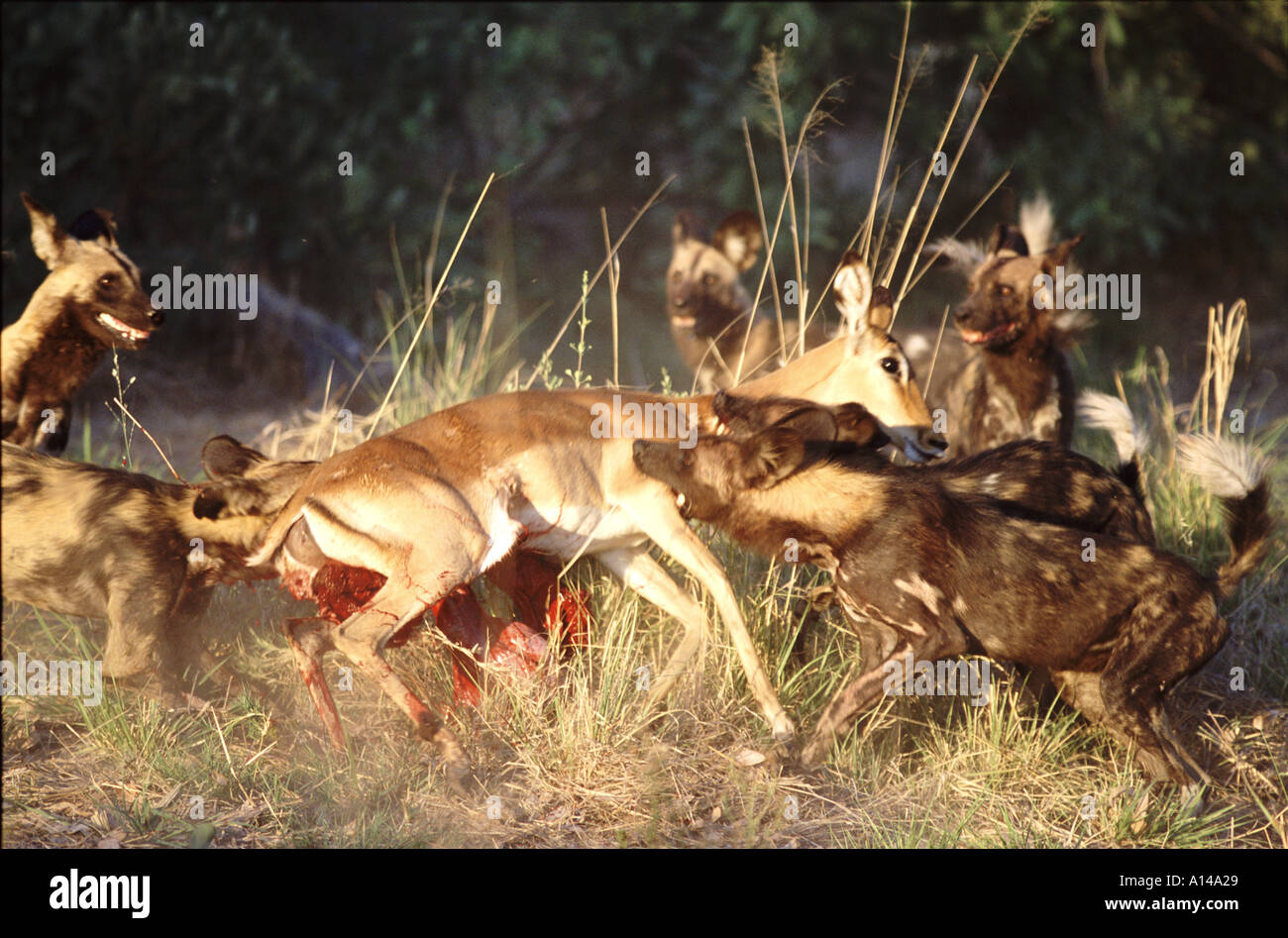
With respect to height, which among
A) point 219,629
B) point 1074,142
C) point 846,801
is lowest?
point 846,801

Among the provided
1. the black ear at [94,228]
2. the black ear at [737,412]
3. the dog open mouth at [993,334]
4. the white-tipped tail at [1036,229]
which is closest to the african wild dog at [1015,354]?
the dog open mouth at [993,334]

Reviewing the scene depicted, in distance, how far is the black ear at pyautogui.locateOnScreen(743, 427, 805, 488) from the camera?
4.20 m

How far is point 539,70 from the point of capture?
10.3 m

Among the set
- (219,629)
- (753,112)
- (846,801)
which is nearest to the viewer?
(846,801)

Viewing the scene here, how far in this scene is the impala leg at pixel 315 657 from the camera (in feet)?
13.5

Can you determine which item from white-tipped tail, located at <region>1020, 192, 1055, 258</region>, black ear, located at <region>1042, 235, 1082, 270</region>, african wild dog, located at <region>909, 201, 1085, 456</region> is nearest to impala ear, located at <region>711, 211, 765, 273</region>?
white-tipped tail, located at <region>1020, 192, 1055, 258</region>

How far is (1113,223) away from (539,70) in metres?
4.82

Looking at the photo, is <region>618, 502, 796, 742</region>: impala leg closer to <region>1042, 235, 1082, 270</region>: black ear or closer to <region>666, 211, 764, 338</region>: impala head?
<region>1042, 235, 1082, 270</region>: black ear

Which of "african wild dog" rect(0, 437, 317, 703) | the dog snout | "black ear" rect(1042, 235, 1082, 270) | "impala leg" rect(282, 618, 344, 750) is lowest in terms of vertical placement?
"impala leg" rect(282, 618, 344, 750)

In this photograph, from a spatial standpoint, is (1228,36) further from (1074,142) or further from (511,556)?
(511,556)

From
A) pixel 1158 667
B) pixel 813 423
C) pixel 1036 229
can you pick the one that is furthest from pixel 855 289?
pixel 1036 229

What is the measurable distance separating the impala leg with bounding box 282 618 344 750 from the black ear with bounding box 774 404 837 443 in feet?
5.63

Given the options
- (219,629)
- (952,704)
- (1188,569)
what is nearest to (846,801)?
(952,704)

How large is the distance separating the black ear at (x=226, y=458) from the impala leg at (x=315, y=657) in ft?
2.64
